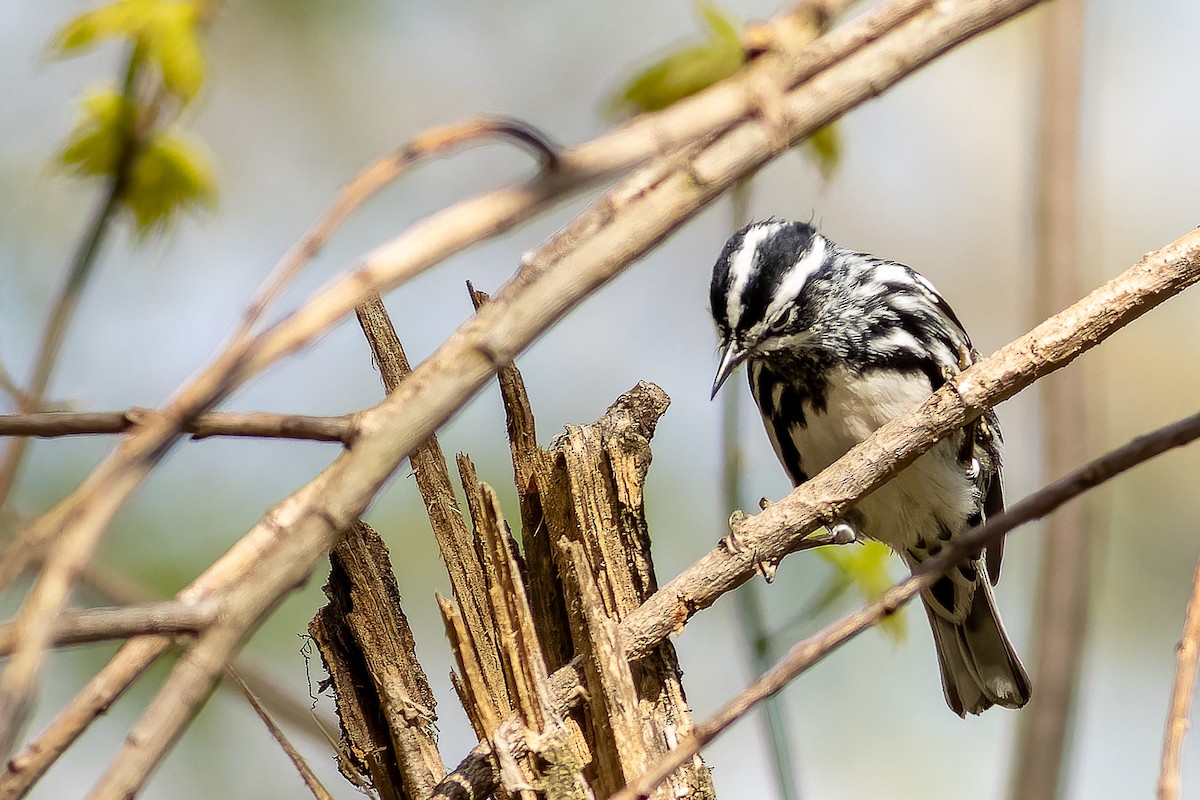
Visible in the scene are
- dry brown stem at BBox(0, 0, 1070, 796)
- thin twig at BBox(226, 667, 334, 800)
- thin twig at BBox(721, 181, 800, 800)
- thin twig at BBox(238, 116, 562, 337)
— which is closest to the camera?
dry brown stem at BBox(0, 0, 1070, 796)

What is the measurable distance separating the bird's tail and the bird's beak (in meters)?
0.97

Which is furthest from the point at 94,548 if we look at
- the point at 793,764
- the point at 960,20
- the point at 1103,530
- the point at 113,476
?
the point at 1103,530

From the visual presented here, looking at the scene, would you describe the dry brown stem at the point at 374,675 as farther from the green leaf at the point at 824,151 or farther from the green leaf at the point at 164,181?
the green leaf at the point at 824,151

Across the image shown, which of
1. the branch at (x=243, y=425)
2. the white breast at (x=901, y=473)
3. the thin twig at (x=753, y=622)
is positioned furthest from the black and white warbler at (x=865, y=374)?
the branch at (x=243, y=425)

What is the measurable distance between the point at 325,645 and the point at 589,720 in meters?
0.30

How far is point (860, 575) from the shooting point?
209cm

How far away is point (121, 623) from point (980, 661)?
2.73 m

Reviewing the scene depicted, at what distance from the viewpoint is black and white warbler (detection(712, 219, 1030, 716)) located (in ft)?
8.48

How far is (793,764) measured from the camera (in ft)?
6.33

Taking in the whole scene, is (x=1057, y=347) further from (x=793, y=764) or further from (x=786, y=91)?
(x=793, y=764)

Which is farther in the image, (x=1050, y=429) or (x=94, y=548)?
(x=1050, y=429)

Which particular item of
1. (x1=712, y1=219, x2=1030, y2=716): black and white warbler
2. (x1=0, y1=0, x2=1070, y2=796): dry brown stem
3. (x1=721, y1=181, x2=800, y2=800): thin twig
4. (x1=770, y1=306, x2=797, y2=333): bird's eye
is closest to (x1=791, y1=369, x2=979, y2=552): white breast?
(x1=712, y1=219, x2=1030, y2=716): black and white warbler

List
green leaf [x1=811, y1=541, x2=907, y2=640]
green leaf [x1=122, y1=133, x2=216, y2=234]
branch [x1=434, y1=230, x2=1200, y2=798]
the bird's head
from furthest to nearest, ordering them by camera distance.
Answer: the bird's head
green leaf [x1=811, y1=541, x2=907, y2=640]
green leaf [x1=122, y1=133, x2=216, y2=234]
branch [x1=434, y1=230, x2=1200, y2=798]

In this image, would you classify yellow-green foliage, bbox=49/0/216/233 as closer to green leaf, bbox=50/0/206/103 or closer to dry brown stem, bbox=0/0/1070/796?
green leaf, bbox=50/0/206/103
